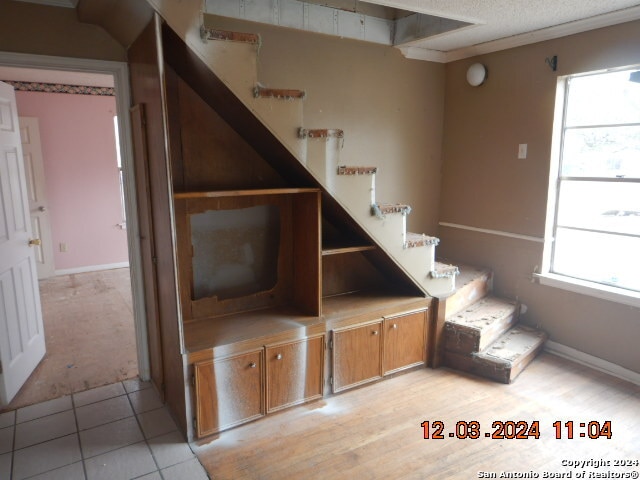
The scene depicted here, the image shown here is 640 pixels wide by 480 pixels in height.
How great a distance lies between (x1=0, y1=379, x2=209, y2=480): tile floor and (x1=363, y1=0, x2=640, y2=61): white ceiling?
263 centimetres

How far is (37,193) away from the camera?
5.44m

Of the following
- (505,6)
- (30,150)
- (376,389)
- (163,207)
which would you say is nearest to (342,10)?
(505,6)

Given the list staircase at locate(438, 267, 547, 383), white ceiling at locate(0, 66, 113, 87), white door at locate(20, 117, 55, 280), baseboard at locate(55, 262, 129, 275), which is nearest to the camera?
staircase at locate(438, 267, 547, 383)

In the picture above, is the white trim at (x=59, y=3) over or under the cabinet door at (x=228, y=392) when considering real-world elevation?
over

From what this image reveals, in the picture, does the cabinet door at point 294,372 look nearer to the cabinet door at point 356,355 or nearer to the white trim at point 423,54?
the cabinet door at point 356,355

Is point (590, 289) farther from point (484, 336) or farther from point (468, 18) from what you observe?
point (468, 18)

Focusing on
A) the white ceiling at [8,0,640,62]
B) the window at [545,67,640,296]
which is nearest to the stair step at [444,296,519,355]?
the window at [545,67,640,296]

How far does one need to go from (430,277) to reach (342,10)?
1977 millimetres

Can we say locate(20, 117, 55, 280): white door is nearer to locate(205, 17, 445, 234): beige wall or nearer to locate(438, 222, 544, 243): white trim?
locate(205, 17, 445, 234): beige wall

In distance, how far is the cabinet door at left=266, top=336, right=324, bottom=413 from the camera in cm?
257

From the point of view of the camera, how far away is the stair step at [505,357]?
2965mm

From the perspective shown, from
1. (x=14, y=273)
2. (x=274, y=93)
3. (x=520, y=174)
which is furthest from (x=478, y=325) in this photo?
(x=14, y=273)

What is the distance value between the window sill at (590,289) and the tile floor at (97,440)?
8.91ft

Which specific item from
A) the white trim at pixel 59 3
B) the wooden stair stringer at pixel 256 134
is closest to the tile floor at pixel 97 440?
the wooden stair stringer at pixel 256 134
